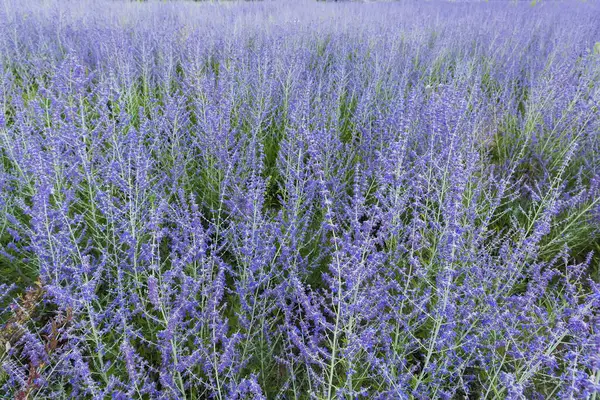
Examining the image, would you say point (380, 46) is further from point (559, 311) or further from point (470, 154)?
Result: point (559, 311)

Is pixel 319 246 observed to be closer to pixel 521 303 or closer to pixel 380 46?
pixel 521 303

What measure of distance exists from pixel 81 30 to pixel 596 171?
5.23m

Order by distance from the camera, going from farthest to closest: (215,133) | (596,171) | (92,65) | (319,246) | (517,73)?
1. (517,73)
2. (92,65)
3. (596,171)
4. (215,133)
5. (319,246)

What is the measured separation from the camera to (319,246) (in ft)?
7.15

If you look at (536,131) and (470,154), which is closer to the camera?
(470,154)

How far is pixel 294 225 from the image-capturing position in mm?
1925

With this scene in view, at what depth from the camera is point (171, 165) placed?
2.63 m

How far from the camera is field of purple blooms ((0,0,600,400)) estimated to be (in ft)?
4.82

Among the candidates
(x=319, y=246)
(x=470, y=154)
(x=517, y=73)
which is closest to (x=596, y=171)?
(x=470, y=154)

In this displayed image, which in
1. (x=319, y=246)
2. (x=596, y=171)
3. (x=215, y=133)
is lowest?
(x=319, y=246)

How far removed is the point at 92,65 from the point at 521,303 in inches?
165

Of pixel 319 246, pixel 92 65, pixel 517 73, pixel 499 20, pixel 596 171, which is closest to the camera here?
pixel 319 246

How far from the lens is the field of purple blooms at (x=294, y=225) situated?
147 cm

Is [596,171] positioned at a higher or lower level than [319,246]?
higher
